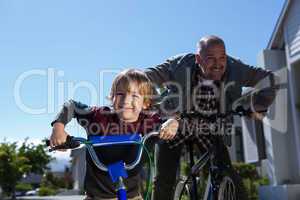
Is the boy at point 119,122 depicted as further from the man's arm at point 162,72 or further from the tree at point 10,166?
the tree at point 10,166

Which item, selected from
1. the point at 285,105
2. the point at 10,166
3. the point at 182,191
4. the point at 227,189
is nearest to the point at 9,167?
the point at 10,166

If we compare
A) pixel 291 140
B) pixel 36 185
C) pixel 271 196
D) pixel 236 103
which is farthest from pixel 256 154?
pixel 36 185

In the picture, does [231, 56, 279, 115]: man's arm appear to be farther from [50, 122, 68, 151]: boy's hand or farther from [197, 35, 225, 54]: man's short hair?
[50, 122, 68, 151]: boy's hand

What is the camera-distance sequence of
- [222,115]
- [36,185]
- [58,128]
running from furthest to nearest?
[36,185]
[222,115]
[58,128]

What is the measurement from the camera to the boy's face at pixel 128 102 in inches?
88.3

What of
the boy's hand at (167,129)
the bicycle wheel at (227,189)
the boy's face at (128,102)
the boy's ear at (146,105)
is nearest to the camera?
the boy's hand at (167,129)

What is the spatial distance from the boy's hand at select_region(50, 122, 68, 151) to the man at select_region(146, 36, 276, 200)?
107 centimetres

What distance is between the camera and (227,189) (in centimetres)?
269

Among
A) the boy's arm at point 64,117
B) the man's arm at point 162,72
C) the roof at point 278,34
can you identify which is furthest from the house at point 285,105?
the boy's arm at point 64,117

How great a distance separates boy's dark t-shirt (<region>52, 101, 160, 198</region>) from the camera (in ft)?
7.18

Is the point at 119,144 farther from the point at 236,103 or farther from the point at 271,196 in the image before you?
the point at 271,196

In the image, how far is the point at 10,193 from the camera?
2239 centimetres

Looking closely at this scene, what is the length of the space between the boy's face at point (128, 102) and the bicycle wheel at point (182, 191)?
969 mm

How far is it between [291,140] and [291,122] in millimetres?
438
